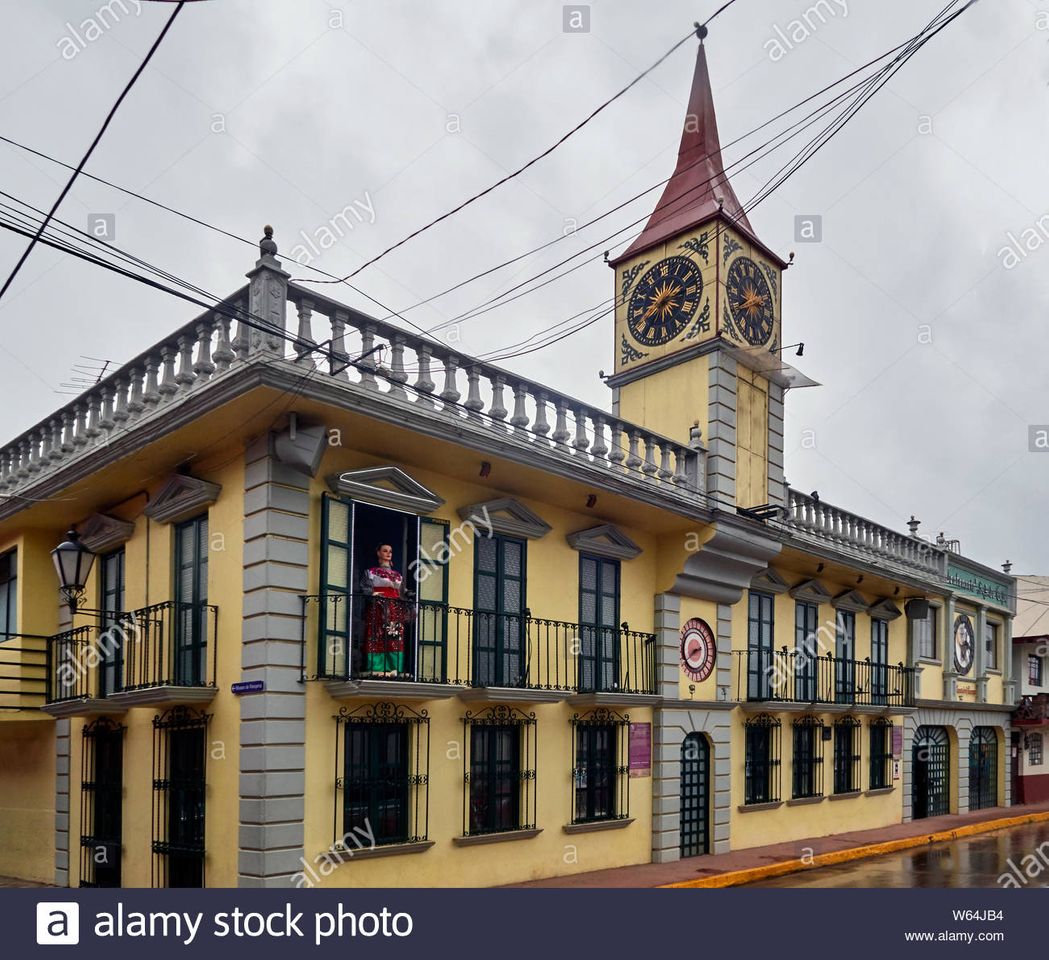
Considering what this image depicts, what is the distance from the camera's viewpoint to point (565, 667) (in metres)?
15.1

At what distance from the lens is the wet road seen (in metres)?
15.7

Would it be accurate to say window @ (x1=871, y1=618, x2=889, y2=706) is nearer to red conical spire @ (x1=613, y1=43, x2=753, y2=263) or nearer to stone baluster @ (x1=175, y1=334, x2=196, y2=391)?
red conical spire @ (x1=613, y1=43, x2=753, y2=263)

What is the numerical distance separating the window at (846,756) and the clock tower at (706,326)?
596cm

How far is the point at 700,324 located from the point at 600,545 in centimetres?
435

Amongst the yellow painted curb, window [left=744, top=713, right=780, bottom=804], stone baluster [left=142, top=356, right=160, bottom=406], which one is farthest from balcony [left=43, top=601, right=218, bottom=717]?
window [left=744, top=713, right=780, bottom=804]

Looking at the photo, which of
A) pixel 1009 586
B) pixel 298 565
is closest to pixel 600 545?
pixel 298 565

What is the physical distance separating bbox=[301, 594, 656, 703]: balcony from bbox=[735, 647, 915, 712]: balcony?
3.22 meters

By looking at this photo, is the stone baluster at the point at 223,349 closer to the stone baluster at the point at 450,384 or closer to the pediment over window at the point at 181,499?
the pediment over window at the point at 181,499

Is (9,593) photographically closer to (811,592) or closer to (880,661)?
(811,592)

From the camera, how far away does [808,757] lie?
20.5 meters

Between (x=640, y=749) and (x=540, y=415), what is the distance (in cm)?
564

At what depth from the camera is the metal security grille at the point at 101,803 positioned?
13.7 m

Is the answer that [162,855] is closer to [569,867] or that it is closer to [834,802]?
[569,867]

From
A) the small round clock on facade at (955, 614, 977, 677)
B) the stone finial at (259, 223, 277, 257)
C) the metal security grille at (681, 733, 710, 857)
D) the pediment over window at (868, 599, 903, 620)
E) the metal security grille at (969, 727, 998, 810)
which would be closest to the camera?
the stone finial at (259, 223, 277, 257)
